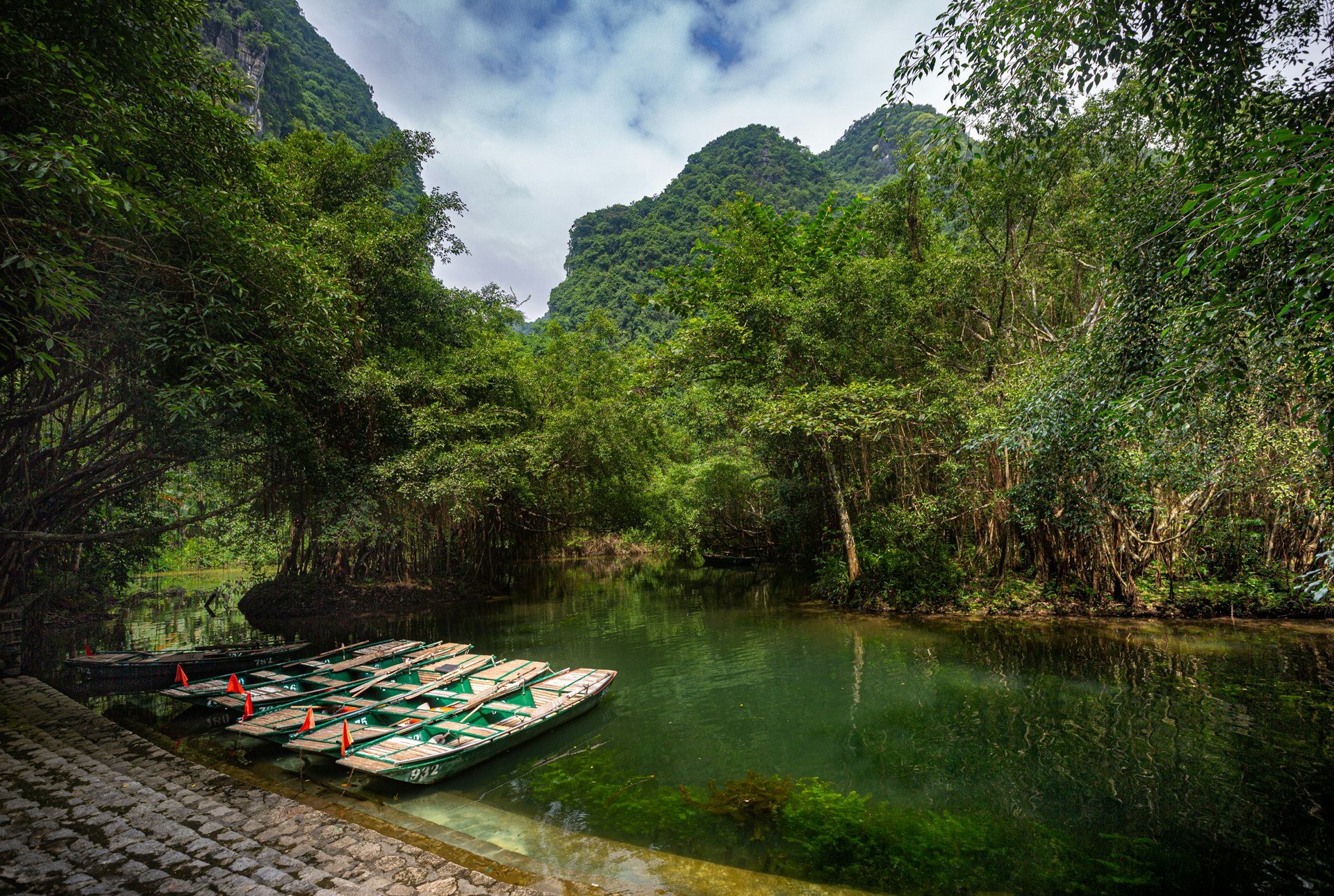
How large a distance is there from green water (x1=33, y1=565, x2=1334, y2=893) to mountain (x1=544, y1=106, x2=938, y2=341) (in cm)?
3227

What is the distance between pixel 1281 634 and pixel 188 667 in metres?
18.1

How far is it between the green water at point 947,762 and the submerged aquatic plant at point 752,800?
1.0 inches

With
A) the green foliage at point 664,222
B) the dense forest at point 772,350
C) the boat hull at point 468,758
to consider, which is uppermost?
the green foliage at point 664,222

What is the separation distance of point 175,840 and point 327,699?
339cm

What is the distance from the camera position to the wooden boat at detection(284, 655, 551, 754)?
19.0 ft

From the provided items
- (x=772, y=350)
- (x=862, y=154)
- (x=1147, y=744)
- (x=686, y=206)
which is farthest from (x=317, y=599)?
(x=862, y=154)

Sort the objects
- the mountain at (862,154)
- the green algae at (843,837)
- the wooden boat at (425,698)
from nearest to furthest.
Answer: the green algae at (843,837) < the wooden boat at (425,698) < the mountain at (862,154)

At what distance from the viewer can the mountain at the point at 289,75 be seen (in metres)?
32.9

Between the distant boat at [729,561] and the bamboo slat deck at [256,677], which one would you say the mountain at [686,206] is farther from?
the bamboo slat deck at [256,677]

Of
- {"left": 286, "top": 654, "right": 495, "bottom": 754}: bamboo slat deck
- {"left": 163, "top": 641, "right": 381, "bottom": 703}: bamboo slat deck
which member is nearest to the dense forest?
{"left": 163, "top": 641, "right": 381, "bottom": 703}: bamboo slat deck

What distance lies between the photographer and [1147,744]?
6121 mm

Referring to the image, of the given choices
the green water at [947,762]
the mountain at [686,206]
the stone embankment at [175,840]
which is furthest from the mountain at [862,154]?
the stone embankment at [175,840]

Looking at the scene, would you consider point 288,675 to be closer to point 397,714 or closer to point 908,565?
point 397,714

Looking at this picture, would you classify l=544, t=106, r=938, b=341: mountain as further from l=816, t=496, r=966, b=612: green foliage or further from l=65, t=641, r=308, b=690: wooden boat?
l=65, t=641, r=308, b=690: wooden boat
